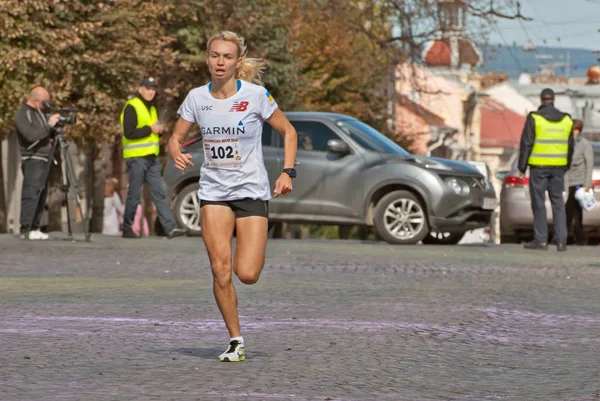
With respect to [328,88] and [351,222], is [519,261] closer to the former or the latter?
[351,222]

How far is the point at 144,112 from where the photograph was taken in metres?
20.2

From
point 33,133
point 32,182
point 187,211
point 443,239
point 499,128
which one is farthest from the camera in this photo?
point 499,128

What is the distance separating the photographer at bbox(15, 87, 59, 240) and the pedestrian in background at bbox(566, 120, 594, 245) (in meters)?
6.91

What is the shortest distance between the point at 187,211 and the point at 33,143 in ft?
10.2

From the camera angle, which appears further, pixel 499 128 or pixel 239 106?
pixel 499 128

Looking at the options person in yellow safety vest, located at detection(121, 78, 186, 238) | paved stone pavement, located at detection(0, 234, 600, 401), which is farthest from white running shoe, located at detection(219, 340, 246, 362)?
person in yellow safety vest, located at detection(121, 78, 186, 238)

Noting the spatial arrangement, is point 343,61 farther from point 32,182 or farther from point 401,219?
point 32,182

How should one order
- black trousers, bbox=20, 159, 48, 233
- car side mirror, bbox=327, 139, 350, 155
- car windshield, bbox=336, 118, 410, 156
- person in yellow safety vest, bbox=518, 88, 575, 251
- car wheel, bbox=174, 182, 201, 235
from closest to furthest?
black trousers, bbox=20, 159, 48, 233, person in yellow safety vest, bbox=518, 88, 575, 251, car side mirror, bbox=327, 139, 350, 155, car windshield, bbox=336, 118, 410, 156, car wheel, bbox=174, 182, 201, 235

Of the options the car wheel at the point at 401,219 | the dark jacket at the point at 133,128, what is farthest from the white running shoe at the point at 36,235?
the car wheel at the point at 401,219

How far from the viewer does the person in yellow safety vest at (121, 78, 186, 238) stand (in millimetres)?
20141

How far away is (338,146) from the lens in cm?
2095

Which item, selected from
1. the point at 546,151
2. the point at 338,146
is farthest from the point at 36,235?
the point at 546,151

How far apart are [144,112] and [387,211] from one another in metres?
3.33

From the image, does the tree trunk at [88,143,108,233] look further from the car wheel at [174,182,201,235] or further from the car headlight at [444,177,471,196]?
the car headlight at [444,177,471,196]
